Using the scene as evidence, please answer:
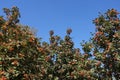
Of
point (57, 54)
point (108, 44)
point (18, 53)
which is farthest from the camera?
point (57, 54)

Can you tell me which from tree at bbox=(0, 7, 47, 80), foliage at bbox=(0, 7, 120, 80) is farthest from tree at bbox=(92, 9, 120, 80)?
tree at bbox=(0, 7, 47, 80)

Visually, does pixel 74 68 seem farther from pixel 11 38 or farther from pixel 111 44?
pixel 11 38

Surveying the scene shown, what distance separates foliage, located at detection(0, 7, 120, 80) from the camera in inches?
629

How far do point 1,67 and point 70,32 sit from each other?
18.1m

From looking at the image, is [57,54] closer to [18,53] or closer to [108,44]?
[108,44]

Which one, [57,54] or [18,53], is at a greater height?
[57,54]

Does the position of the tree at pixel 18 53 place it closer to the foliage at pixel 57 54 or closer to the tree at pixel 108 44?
the foliage at pixel 57 54

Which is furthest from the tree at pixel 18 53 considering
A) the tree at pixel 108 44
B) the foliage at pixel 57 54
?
the tree at pixel 108 44

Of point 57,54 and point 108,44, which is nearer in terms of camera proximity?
point 108,44

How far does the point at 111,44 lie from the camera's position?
26219mm

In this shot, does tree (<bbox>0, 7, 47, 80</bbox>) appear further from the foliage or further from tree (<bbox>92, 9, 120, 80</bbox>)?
tree (<bbox>92, 9, 120, 80</bbox>)

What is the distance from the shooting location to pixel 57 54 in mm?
31047

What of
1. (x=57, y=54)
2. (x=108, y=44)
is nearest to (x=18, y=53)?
(x=108, y=44)

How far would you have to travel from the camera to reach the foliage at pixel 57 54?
52.5 ft
